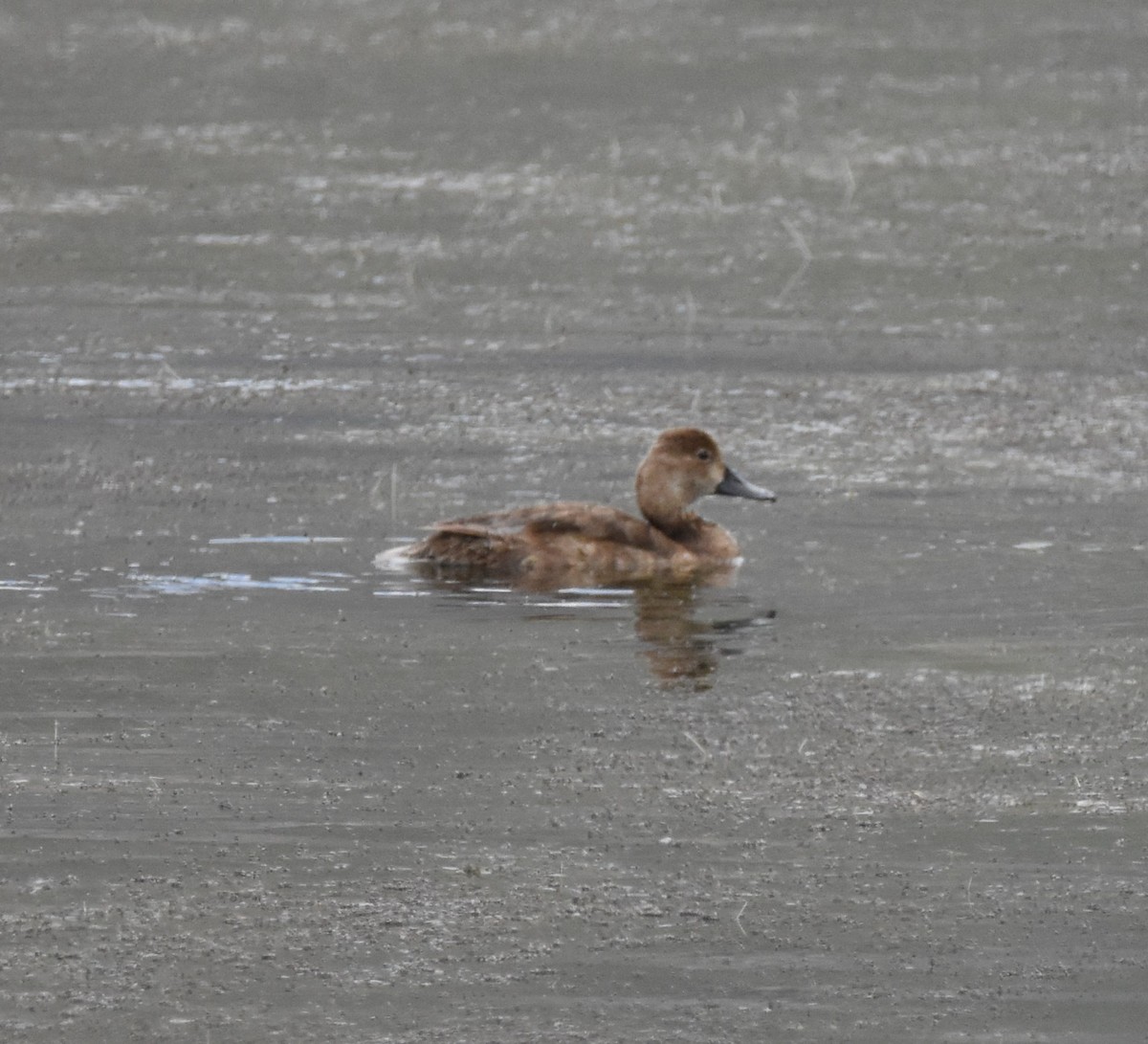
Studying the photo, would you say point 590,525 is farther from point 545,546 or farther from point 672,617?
point 672,617

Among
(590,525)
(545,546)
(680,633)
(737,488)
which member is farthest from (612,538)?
(680,633)

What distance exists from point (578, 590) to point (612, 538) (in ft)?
1.30

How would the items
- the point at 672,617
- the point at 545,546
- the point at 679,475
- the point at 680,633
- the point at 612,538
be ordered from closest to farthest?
the point at 680,633 < the point at 672,617 < the point at 545,546 < the point at 612,538 < the point at 679,475

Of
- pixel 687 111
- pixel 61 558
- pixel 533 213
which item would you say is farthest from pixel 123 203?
pixel 61 558

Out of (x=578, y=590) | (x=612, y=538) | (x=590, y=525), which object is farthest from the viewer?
(x=612, y=538)

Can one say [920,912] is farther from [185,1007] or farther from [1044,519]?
[1044,519]

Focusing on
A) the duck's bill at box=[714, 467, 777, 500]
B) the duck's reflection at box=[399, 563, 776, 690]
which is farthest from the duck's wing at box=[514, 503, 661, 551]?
the duck's bill at box=[714, 467, 777, 500]

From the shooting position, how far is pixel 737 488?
1112 cm

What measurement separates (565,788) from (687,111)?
53.0ft

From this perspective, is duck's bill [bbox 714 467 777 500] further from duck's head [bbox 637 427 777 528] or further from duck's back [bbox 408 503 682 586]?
duck's back [bbox 408 503 682 586]

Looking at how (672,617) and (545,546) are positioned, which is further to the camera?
(545,546)

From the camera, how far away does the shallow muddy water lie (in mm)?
6176

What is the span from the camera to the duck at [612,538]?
10.3m

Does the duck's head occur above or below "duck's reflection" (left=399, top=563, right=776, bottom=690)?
above
